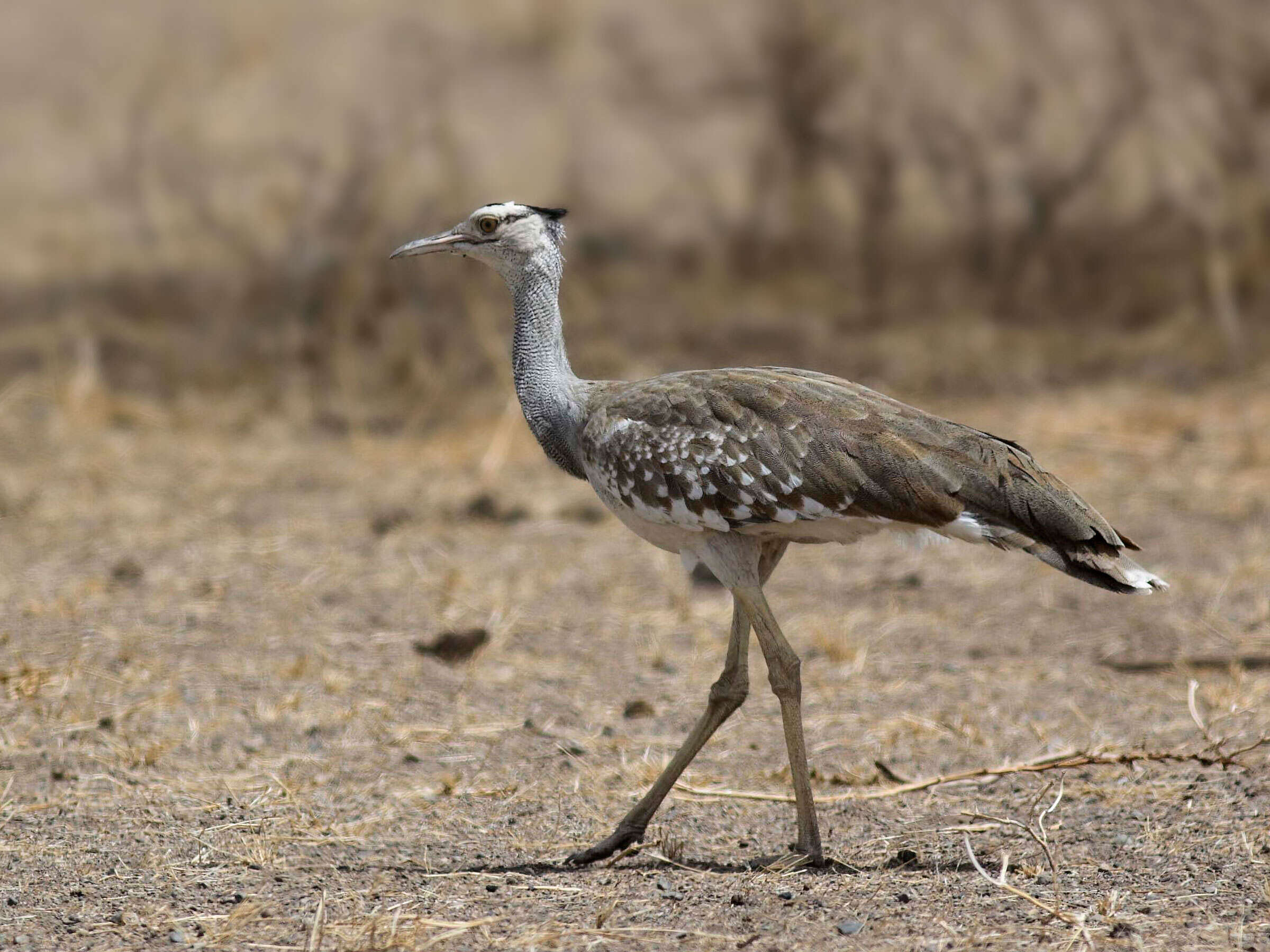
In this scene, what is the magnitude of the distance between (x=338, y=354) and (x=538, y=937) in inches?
299

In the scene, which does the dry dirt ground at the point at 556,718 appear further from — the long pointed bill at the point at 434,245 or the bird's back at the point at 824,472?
the long pointed bill at the point at 434,245

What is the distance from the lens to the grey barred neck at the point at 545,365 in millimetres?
5000

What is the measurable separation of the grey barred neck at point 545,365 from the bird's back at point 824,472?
7.1 inches

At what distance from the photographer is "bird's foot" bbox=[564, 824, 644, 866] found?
4598 mm

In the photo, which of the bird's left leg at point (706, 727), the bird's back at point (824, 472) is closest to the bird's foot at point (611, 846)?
the bird's left leg at point (706, 727)

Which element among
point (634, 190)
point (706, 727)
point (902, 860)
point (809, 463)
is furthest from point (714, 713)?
point (634, 190)

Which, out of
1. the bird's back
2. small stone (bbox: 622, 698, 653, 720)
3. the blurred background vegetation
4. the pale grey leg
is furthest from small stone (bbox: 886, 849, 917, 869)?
the blurred background vegetation

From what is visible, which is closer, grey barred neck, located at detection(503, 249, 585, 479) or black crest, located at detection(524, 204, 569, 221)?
grey barred neck, located at detection(503, 249, 585, 479)

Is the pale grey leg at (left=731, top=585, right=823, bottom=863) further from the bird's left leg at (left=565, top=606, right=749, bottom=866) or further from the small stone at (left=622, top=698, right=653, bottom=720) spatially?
the small stone at (left=622, top=698, right=653, bottom=720)

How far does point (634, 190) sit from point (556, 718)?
5924 millimetres

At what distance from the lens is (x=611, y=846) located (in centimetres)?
462

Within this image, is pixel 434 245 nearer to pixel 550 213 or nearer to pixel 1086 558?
pixel 550 213

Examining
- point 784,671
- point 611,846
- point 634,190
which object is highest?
point 634,190

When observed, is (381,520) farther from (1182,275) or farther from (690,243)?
(1182,275)
